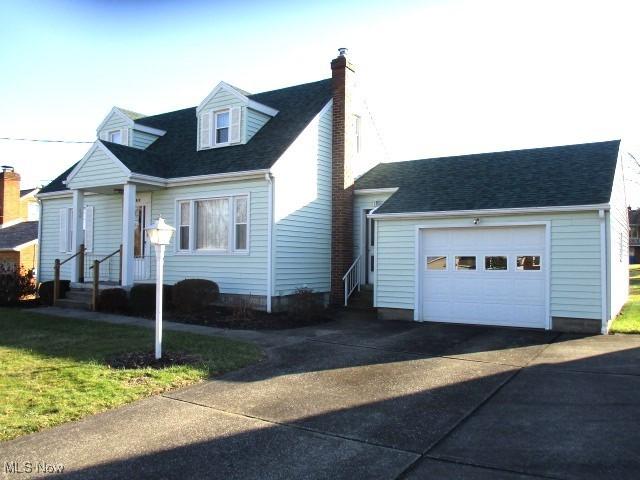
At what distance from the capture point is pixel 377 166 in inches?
752

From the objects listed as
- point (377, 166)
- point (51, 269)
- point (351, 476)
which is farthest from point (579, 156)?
point (51, 269)

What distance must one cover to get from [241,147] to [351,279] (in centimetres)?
535

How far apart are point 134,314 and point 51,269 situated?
8011 millimetres

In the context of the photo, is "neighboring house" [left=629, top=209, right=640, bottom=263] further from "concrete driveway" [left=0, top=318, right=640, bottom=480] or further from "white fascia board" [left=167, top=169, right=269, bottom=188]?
"concrete driveway" [left=0, top=318, right=640, bottom=480]

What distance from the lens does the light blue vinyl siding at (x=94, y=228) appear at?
1856 cm

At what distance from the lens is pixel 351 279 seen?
55.0 feet

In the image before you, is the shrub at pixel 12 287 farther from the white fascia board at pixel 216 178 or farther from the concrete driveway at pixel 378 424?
the concrete driveway at pixel 378 424

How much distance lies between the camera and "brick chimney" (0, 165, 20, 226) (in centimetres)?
3181

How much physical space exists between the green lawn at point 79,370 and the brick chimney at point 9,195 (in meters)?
23.4

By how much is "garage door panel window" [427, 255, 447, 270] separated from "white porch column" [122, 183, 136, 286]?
857 cm

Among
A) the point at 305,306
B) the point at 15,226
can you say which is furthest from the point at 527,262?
the point at 15,226

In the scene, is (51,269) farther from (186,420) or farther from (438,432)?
(438,432)

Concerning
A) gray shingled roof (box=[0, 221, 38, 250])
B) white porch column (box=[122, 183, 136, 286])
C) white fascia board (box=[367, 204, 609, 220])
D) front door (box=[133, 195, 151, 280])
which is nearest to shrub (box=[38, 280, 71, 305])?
front door (box=[133, 195, 151, 280])

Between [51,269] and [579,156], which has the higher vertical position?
[579,156]
